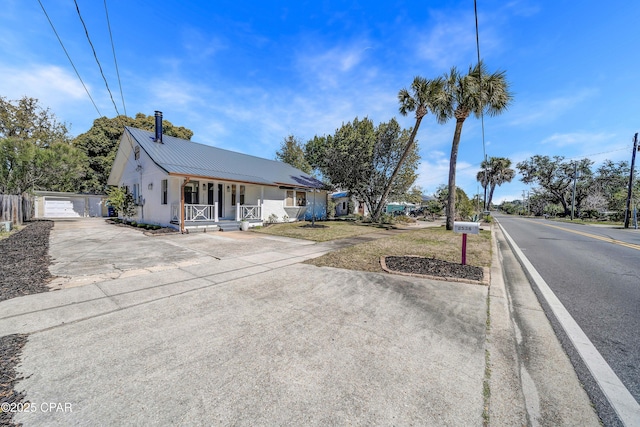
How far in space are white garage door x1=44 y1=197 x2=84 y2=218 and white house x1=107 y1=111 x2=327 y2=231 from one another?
333 inches

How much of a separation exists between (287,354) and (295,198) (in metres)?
17.0

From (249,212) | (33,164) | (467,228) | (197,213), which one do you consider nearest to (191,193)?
(197,213)

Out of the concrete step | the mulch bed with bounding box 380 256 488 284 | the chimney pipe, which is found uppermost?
the chimney pipe

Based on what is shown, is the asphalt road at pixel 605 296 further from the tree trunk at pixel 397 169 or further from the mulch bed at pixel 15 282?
the tree trunk at pixel 397 169

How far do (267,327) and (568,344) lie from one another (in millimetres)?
3755

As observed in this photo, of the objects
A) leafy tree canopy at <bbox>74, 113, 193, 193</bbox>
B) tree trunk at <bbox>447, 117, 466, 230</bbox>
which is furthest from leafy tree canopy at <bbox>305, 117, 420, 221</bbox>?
leafy tree canopy at <bbox>74, 113, 193, 193</bbox>

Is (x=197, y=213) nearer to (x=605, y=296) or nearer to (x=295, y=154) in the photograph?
(x=605, y=296)

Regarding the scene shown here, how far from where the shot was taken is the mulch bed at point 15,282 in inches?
83.9

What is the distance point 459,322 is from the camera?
11.7ft

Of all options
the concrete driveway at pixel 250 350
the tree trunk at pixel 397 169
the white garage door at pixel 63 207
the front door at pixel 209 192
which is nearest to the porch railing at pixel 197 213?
the front door at pixel 209 192

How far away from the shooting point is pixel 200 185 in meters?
14.9

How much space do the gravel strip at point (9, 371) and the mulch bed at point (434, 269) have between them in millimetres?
5764

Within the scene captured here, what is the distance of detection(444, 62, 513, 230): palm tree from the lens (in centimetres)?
1371

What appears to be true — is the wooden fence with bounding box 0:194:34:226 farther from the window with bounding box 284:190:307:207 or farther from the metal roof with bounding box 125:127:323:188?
the window with bounding box 284:190:307:207
